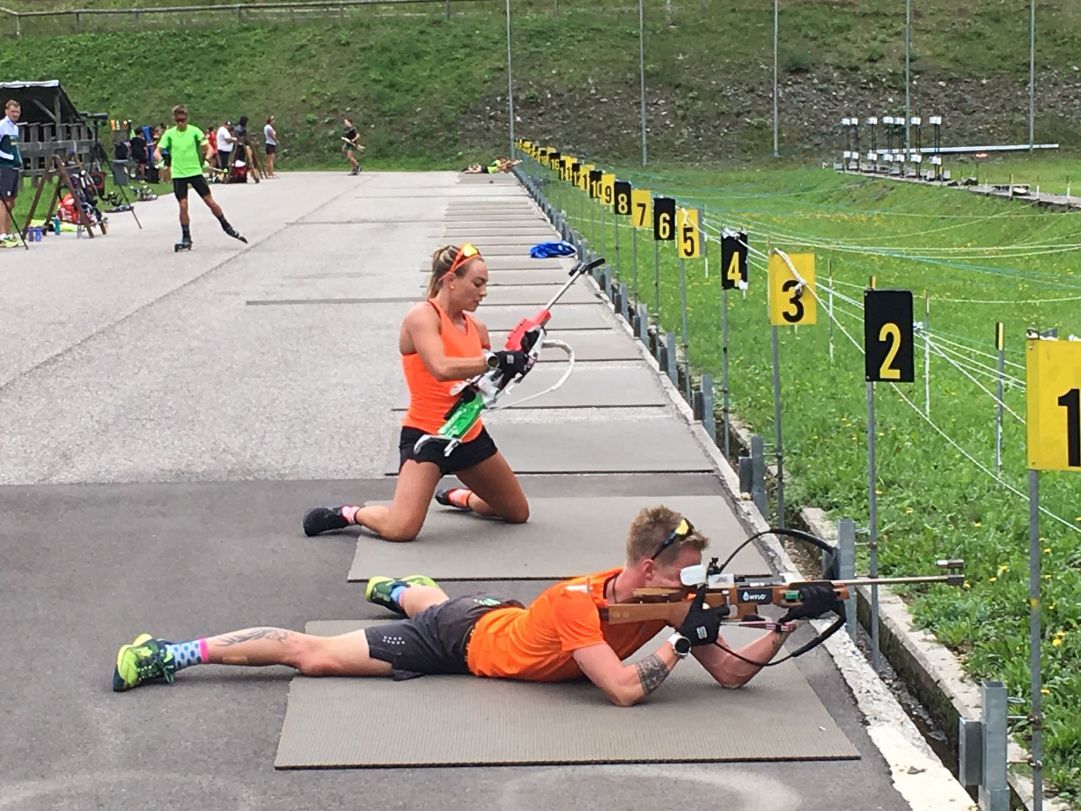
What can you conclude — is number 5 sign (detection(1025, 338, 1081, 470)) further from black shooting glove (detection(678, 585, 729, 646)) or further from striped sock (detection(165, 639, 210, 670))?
striped sock (detection(165, 639, 210, 670))

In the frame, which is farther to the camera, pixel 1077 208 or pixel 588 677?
pixel 1077 208

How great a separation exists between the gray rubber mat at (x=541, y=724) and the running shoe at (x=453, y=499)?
2668mm

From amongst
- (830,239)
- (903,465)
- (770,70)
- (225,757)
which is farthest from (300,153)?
(225,757)

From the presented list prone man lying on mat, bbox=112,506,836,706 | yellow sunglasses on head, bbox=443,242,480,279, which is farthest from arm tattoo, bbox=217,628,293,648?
yellow sunglasses on head, bbox=443,242,480,279

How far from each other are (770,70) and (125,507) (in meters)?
59.0

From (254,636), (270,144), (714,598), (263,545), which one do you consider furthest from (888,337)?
(270,144)

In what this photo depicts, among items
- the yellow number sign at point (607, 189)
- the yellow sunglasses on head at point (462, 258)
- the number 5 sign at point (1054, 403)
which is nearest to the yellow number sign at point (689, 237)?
the yellow sunglasses on head at point (462, 258)

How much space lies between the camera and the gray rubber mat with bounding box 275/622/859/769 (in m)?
5.52

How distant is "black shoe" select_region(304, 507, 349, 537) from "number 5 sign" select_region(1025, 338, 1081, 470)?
165 inches

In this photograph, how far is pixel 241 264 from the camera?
74.5 ft

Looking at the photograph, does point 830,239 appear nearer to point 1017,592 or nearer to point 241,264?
point 241,264

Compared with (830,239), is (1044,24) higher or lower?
higher

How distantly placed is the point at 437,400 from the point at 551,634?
2552mm

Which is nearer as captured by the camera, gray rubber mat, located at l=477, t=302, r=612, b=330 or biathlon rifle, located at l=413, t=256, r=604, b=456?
biathlon rifle, located at l=413, t=256, r=604, b=456
